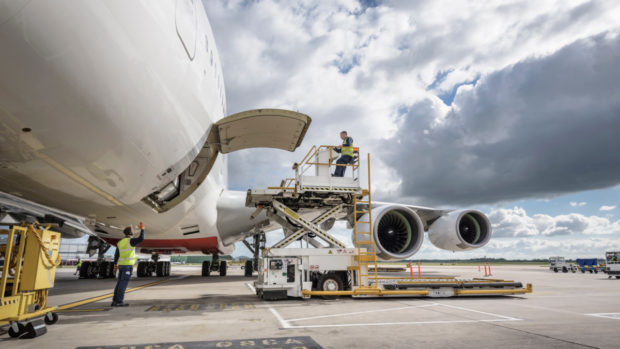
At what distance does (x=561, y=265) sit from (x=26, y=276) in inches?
1208

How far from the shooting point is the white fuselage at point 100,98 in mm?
3035

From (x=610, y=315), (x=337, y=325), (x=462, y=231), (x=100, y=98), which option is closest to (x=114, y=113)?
(x=100, y=98)

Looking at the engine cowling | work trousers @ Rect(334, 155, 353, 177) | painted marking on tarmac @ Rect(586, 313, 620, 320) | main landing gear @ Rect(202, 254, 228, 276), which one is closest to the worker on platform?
work trousers @ Rect(334, 155, 353, 177)

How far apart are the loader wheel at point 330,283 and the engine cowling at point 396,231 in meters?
1.45

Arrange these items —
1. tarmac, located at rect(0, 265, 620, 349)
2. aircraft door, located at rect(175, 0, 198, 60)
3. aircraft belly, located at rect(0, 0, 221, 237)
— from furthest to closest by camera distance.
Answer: aircraft door, located at rect(175, 0, 198, 60) → tarmac, located at rect(0, 265, 620, 349) → aircraft belly, located at rect(0, 0, 221, 237)

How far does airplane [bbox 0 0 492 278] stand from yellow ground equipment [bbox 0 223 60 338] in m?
0.76

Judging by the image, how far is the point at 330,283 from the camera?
7.84m

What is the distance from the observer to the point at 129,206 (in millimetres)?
7129

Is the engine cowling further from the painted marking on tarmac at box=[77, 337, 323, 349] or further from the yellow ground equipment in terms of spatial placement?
the yellow ground equipment

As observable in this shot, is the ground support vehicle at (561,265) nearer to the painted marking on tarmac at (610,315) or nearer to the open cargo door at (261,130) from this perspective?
the painted marking on tarmac at (610,315)

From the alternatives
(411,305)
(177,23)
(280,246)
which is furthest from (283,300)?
(177,23)

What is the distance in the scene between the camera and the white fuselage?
304cm

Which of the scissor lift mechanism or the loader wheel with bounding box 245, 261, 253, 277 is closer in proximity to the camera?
the scissor lift mechanism

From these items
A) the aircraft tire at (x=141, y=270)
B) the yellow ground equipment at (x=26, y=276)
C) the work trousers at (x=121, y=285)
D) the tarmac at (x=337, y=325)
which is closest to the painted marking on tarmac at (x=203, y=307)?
the tarmac at (x=337, y=325)
